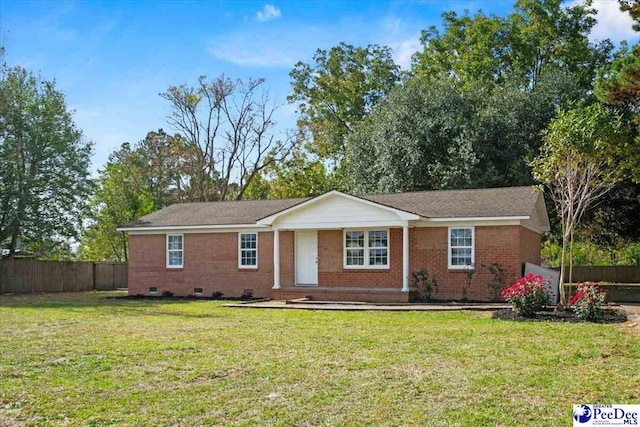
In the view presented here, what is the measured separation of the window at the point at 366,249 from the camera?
72.9 feet

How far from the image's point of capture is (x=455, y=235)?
21.1 metres

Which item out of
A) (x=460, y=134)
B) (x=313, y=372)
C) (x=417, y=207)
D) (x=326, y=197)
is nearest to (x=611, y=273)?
(x=460, y=134)

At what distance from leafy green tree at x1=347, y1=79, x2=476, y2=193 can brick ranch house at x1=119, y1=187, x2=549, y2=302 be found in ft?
19.5

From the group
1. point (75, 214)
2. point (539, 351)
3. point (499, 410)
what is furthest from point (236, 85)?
point (499, 410)

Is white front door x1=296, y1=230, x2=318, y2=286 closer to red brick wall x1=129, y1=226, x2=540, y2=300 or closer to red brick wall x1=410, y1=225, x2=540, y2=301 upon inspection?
red brick wall x1=129, y1=226, x2=540, y2=300

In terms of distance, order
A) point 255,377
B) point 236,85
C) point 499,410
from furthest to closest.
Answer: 1. point 236,85
2. point 255,377
3. point 499,410

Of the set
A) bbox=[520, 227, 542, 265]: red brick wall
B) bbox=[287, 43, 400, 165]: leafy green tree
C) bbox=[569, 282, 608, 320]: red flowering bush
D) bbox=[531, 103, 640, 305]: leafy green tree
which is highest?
bbox=[287, 43, 400, 165]: leafy green tree

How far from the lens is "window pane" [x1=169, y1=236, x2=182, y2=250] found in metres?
25.9

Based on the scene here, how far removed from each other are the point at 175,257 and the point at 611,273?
Result: 24883mm

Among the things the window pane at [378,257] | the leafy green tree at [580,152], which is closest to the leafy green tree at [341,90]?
the window pane at [378,257]

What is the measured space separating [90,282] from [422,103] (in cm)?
1893

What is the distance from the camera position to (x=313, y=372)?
8.84 metres

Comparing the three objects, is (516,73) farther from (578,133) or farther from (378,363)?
(378,363)

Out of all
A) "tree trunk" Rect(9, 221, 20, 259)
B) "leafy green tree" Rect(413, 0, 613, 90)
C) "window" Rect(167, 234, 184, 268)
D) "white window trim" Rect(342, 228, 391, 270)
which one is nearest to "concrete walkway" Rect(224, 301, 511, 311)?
"white window trim" Rect(342, 228, 391, 270)
